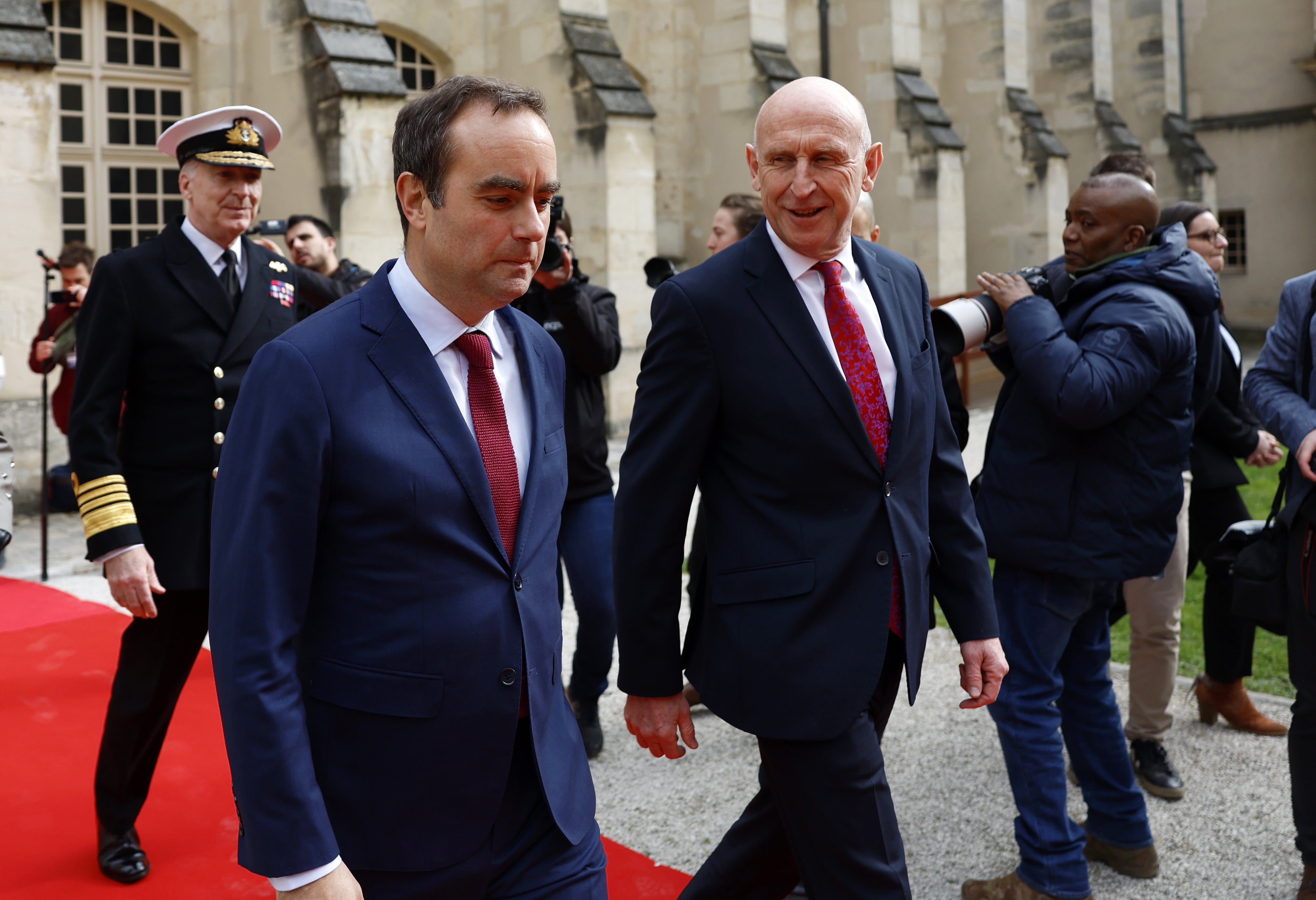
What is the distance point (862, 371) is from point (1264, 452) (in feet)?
11.0

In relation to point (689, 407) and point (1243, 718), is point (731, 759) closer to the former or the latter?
point (1243, 718)

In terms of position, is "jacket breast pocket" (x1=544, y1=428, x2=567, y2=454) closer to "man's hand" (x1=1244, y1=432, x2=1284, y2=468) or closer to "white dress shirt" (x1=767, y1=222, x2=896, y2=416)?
"white dress shirt" (x1=767, y1=222, x2=896, y2=416)

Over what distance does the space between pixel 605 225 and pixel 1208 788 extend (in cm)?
1022

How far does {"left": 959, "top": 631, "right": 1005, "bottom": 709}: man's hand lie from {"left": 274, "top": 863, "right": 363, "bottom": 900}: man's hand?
150cm

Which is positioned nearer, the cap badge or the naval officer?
the naval officer

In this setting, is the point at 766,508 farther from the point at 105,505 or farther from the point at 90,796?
the point at 90,796

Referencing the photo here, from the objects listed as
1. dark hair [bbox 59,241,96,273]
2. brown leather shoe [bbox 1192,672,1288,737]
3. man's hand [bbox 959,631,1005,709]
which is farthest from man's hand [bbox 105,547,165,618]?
dark hair [bbox 59,241,96,273]

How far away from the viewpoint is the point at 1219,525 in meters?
5.11

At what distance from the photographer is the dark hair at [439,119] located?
6.05ft

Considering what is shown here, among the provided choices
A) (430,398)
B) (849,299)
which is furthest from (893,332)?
(430,398)

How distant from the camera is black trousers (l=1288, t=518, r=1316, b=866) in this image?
333cm

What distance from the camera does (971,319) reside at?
3.38 meters

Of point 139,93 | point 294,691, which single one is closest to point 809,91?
point 294,691

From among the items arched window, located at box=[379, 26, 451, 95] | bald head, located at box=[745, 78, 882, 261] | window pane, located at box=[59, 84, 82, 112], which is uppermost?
arched window, located at box=[379, 26, 451, 95]
